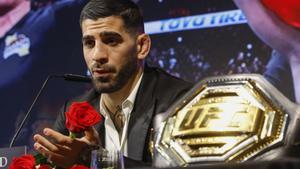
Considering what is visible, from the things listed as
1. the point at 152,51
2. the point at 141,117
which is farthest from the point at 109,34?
the point at 152,51

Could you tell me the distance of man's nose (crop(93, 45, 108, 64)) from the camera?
57.3 inches

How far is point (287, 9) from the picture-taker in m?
2.06

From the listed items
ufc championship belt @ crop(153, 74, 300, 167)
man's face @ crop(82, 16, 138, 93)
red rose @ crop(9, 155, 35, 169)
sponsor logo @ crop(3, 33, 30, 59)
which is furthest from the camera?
sponsor logo @ crop(3, 33, 30, 59)

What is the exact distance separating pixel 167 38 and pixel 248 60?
Answer: 15.3 inches

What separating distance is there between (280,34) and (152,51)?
55 centimetres

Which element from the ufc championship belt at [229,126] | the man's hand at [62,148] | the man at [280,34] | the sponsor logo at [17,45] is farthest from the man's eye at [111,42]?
the sponsor logo at [17,45]

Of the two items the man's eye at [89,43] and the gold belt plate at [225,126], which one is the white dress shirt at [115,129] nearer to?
the man's eye at [89,43]

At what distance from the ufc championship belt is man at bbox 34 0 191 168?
0.84m

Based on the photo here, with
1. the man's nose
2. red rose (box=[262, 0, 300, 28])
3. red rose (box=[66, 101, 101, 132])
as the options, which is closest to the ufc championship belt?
red rose (box=[66, 101, 101, 132])

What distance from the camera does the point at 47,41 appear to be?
8.57ft

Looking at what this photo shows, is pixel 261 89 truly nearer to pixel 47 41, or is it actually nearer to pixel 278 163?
pixel 278 163

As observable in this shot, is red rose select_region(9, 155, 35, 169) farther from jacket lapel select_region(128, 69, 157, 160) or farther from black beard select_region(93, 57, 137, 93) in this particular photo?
black beard select_region(93, 57, 137, 93)

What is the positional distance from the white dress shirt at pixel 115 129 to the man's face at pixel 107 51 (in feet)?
0.15

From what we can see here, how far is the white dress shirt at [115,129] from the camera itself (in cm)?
140
